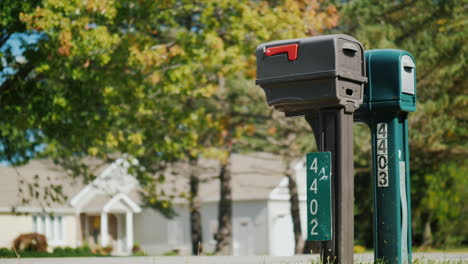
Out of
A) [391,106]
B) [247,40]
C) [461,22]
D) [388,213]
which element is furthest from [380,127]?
[461,22]

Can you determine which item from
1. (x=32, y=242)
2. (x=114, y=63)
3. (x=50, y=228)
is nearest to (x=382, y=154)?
(x=114, y=63)

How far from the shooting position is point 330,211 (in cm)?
750

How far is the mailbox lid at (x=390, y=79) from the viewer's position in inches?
337

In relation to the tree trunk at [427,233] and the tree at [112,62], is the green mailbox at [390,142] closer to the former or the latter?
the tree at [112,62]

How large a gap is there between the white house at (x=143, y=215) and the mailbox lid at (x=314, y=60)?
30.0 meters

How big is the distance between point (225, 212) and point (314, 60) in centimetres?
2399

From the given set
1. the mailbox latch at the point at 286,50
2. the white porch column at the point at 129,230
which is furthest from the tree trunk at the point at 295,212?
the mailbox latch at the point at 286,50

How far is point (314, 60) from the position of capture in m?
7.45

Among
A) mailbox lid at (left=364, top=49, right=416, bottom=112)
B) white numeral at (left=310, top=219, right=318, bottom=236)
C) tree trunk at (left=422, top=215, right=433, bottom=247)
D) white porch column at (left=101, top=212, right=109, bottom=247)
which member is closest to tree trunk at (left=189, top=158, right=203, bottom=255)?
tree trunk at (left=422, top=215, right=433, bottom=247)

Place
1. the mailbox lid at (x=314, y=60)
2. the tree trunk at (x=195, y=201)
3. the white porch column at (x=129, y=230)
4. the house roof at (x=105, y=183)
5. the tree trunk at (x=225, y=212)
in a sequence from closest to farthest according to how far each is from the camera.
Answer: the mailbox lid at (x=314, y=60), the tree trunk at (x=225, y=212), the tree trunk at (x=195, y=201), the house roof at (x=105, y=183), the white porch column at (x=129, y=230)

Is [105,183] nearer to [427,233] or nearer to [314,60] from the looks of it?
[427,233]

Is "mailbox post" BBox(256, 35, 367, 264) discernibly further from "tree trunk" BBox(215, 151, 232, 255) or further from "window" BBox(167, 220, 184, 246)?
"window" BBox(167, 220, 184, 246)

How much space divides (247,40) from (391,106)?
1203 cm

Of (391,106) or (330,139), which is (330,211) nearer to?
(330,139)
